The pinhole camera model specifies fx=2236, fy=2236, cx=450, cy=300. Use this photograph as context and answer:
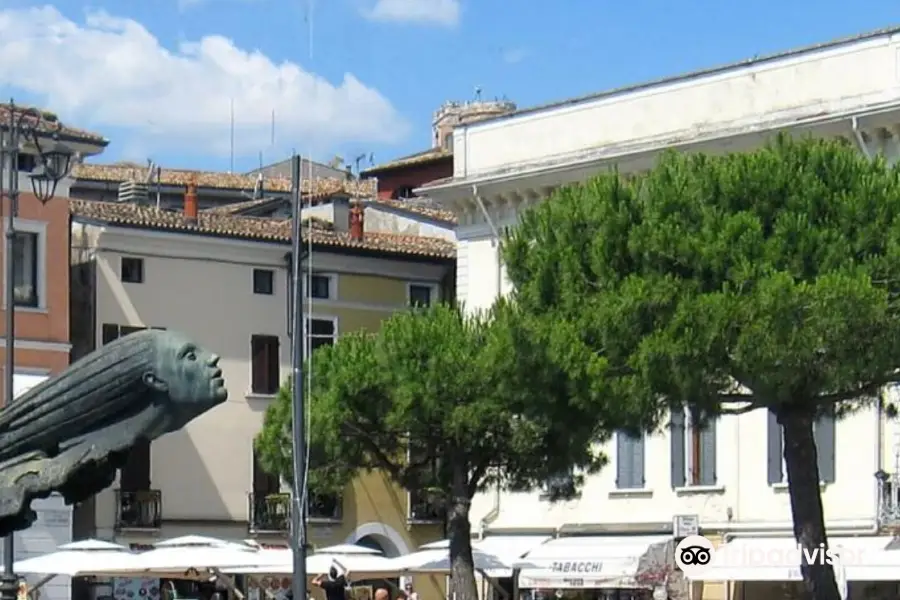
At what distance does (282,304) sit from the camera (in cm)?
4888

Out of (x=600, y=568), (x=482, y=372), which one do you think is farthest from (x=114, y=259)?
(x=482, y=372)

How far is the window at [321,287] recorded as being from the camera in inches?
1932

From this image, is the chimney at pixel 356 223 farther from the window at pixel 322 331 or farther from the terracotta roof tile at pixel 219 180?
the terracotta roof tile at pixel 219 180

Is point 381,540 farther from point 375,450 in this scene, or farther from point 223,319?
point 375,450

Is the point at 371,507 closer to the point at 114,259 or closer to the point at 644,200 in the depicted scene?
the point at 114,259

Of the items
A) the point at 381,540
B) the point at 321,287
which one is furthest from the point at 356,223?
the point at 381,540

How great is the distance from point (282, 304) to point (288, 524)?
16.2 feet

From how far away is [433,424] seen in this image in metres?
34.8

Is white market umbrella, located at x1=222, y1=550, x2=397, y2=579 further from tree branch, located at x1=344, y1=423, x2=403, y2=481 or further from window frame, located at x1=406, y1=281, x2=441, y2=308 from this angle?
window frame, located at x1=406, y1=281, x2=441, y2=308

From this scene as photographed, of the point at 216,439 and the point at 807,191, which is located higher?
the point at 807,191

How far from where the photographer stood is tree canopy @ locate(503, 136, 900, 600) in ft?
82.3

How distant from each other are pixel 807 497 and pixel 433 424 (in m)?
9.25

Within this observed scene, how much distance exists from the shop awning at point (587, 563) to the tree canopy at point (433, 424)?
4019 mm

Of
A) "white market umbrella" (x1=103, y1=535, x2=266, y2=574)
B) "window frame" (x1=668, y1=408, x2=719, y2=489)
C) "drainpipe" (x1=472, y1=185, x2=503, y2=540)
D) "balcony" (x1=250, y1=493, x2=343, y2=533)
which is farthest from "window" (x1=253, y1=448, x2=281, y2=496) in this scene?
"white market umbrella" (x1=103, y1=535, x2=266, y2=574)
